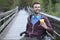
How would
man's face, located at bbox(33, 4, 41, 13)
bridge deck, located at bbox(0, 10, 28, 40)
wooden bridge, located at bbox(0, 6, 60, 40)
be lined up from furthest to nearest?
bridge deck, located at bbox(0, 10, 28, 40), wooden bridge, located at bbox(0, 6, 60, 40), man's face, located at bbox(33, 4, 41, 13)

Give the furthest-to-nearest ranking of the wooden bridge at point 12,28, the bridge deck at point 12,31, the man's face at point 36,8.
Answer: the bridge deck at point 12,31 < the wooden bridge at point 12,28 < the man's face at point 36,8

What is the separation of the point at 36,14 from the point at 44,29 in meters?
0.32

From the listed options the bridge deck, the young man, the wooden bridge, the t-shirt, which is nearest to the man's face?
the young man

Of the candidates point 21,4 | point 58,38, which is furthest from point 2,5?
point 21,4

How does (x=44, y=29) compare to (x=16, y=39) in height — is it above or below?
above

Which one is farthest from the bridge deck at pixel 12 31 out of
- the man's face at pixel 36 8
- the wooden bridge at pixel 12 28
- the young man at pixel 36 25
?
the man's face at pixel 36 8

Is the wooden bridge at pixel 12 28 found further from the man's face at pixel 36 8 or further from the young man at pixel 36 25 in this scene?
the man's face at pixel 36 8

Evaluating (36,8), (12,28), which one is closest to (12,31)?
(12,28)

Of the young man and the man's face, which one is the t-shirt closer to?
the young man

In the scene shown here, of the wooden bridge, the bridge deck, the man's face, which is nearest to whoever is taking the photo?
the man's face

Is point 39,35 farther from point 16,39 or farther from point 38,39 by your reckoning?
point 16,39

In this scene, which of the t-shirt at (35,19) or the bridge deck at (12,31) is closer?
the t-shirt at (35,19)

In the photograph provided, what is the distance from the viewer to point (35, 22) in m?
5.36

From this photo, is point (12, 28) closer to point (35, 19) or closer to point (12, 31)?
point (12, 31)
